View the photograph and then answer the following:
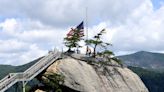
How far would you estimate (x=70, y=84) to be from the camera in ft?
242

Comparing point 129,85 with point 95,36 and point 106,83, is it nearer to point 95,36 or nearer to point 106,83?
point 106,83

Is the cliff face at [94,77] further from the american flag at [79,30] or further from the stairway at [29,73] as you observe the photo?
the american flag at [79,30]

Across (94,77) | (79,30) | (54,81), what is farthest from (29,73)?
(79,30)

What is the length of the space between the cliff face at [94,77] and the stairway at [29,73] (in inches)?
43.3

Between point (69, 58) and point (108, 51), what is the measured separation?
8.46 metres

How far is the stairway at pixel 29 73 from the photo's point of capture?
69.3 metres

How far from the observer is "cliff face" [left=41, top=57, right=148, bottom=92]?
74.4 meters

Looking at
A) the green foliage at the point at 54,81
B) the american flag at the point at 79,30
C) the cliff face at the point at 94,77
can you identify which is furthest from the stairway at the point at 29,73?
the american flag at the point at 79,30

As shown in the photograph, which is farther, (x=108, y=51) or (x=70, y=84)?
(x=108, y=51)

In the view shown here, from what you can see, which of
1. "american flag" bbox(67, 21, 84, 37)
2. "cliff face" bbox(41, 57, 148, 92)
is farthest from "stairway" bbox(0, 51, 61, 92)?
"american flag" bbox(67, 21, 84, 37)

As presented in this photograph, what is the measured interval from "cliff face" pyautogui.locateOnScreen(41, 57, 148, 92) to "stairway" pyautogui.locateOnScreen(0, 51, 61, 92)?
1100mm

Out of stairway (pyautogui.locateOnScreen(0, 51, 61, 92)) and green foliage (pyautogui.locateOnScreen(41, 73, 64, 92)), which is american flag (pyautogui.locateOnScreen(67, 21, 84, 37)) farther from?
green foliage (pyautogui.locateOnScreen(41, 73, 64, 92))

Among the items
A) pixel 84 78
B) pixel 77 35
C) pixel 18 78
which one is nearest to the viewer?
pixel 18 78

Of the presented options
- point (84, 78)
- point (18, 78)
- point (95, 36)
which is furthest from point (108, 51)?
point (18, 78)
